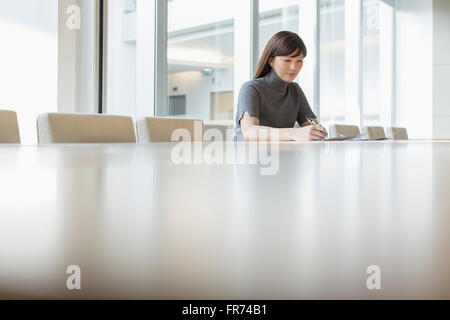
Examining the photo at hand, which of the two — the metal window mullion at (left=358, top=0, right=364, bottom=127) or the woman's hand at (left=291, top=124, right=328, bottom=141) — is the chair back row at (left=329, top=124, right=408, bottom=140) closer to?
the woman's hand at (left=291, top=124, right=328, bottom=141)

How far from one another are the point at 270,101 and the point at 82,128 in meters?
0.82

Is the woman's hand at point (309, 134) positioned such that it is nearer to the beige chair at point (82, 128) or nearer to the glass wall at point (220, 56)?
the beige chair at point (82, 128)

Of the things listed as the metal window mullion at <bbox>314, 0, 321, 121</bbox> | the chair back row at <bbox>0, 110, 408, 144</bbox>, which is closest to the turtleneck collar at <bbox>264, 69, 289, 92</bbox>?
the chair back row at <bbox>0, 110, 408, 144</bbox>

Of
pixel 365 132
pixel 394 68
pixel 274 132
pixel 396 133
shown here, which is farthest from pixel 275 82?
pixel 394 68

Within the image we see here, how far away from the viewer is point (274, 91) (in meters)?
1.95

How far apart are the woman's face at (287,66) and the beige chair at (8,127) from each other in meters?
1.06

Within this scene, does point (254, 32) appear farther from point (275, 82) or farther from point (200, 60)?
point (275, 82)

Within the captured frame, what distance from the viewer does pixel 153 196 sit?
11 cm

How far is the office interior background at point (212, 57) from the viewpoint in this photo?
91.3 inches

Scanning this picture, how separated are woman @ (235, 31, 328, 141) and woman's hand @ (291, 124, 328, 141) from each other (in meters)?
0.20

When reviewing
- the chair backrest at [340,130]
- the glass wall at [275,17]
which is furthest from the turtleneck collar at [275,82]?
the glass wall at [275,17]

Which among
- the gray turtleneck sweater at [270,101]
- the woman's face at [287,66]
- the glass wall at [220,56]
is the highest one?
the glass wall at [220,56]

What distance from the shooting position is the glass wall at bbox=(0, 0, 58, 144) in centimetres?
224

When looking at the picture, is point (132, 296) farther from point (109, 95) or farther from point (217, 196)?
point (109, 95)
